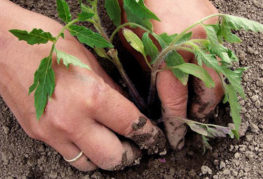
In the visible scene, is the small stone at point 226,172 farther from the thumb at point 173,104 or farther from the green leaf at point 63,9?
the green leaf at point 63,9

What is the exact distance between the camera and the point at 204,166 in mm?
1458

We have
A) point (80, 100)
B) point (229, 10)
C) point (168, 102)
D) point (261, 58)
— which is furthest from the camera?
point (229, 10)

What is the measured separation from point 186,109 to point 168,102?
11cm

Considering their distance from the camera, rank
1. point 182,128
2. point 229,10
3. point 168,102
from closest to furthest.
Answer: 1. point 168,102
2. point 182,128
3. point 229,10

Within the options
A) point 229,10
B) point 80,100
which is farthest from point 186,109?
point 229,10

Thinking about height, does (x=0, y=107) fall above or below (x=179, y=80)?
below

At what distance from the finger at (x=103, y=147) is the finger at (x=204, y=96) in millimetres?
313

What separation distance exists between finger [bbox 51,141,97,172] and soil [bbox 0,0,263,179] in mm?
76

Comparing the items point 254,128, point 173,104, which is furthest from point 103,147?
point 254,128

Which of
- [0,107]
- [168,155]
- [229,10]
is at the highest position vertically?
[229,10]

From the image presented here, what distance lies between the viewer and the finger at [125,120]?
1.24 metres

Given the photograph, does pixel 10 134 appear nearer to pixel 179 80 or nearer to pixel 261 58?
pixel 179 80

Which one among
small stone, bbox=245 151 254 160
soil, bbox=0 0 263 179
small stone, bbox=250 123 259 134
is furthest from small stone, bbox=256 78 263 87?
small stone, bbox=245 151 254 160

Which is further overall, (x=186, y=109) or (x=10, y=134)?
(x=10, y=134)
